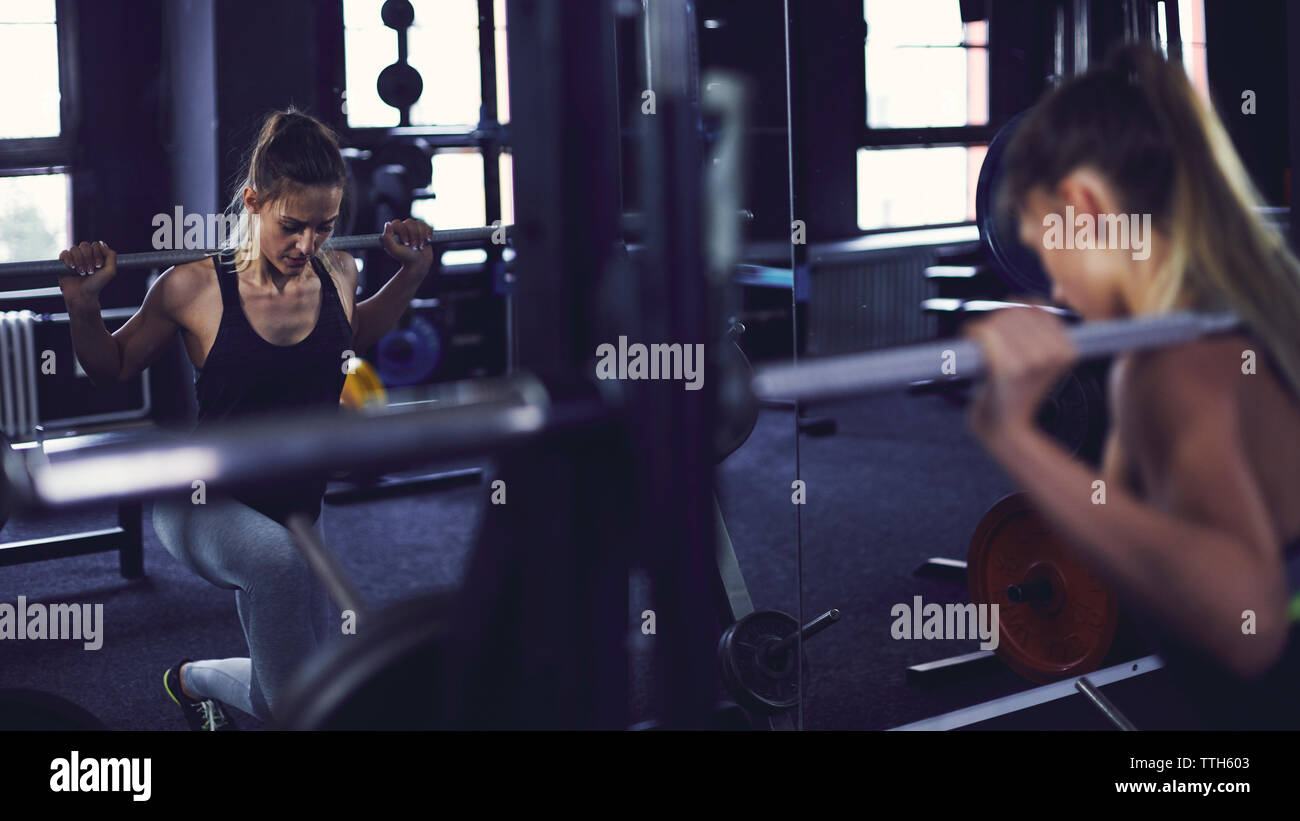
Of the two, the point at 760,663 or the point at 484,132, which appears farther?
the point at 484,132

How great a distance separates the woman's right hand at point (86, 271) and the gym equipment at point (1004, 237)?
5.23 ft

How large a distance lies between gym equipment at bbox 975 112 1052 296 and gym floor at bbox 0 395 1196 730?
69 cm

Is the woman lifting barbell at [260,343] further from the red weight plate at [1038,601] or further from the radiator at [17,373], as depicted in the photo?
the radiator at [17,373]

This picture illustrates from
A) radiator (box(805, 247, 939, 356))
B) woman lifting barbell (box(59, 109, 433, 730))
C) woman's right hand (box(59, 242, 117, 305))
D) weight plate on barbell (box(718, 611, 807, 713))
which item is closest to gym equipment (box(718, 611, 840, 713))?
weight plate on barbell (box(718, 611, 807, 713))

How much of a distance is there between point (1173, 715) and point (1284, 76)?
1.37 meters

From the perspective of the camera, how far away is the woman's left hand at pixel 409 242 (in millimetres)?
2377

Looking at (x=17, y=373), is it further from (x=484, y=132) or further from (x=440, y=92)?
(x=440, y=92)

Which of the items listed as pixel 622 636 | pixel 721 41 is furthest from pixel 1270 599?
pixel 721 41

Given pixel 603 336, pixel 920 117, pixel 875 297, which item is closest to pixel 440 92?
pixel 875 297

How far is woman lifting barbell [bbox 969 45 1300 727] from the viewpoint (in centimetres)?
93

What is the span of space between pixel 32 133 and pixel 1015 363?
4.71 meters

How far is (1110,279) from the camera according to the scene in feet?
3.55

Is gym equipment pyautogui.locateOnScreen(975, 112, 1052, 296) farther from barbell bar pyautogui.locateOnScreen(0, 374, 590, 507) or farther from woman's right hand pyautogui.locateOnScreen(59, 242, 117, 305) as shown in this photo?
barbell bar pyautogui.locateOnScreen(0, 374, 590, 507)

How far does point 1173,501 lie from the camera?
96cm
